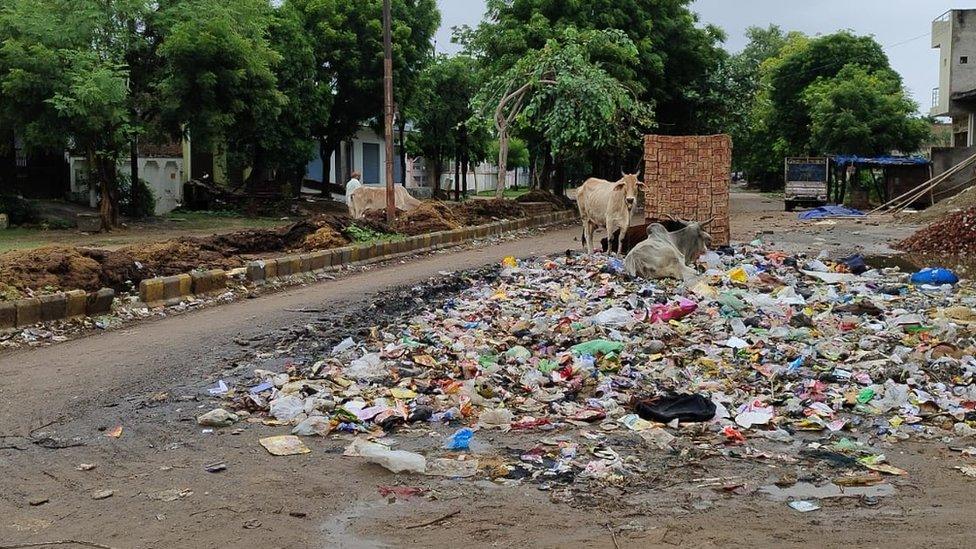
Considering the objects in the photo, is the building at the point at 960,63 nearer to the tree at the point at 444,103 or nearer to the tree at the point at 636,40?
the tree at the point at 636,40

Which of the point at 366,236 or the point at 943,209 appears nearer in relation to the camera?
the point at 366,236

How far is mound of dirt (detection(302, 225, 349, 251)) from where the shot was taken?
46.4 feet

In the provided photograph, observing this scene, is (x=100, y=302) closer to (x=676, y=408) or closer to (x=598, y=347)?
(x=598, y=347)

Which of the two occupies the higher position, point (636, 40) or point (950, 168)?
point (636, 40)

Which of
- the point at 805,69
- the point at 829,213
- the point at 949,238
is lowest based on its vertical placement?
the point at 949,238

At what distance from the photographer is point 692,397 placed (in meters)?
5.82

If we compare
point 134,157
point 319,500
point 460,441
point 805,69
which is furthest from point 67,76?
point 805,69

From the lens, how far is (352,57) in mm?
27797

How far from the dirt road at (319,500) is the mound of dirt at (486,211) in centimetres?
1429

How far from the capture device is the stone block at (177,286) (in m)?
10.0

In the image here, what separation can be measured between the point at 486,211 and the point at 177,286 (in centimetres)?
1191

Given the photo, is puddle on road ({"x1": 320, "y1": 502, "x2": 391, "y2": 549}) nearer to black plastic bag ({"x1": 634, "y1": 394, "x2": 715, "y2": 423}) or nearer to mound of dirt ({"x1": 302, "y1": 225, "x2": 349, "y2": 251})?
black plastic bag ({"x1": 634, "y1": 394, "x2": 715, "y2": 423})

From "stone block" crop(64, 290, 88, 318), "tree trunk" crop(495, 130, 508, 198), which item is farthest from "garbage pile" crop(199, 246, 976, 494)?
"tree trunk" crop(495, 130, 508, 198)

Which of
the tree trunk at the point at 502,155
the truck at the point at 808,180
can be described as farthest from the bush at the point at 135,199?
the truck at the point at 808,180
